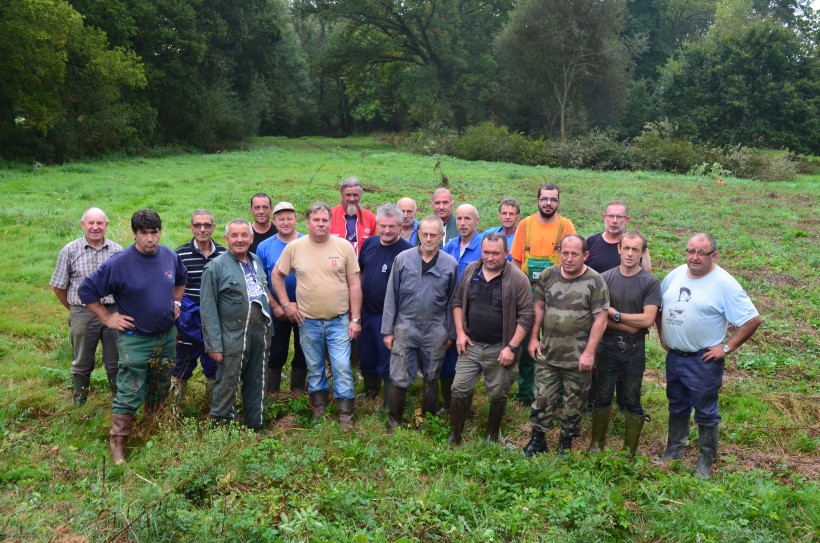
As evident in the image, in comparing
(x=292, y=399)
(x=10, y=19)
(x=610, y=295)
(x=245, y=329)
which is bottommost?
(x=292, y=399)

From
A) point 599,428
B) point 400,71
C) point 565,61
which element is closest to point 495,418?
point 599,428

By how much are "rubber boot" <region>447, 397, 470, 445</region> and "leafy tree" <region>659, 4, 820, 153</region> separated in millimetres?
35548

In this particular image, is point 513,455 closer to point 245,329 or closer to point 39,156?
point 245,329

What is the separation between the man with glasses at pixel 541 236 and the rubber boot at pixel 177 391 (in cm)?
→ 360

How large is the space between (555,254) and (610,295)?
0.88 meters

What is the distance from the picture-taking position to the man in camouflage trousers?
5.52 m

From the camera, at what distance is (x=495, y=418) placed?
5.99 metres

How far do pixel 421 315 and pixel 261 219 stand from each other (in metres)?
2.19

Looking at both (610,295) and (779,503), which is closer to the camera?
(779,503)

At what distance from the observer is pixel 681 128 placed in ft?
123

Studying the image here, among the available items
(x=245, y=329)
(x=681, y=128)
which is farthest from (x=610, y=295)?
(x=681, y=128)

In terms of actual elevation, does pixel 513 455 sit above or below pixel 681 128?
below

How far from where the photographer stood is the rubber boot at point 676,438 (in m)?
5.73

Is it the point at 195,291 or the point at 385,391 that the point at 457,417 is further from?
the point at 195,291
